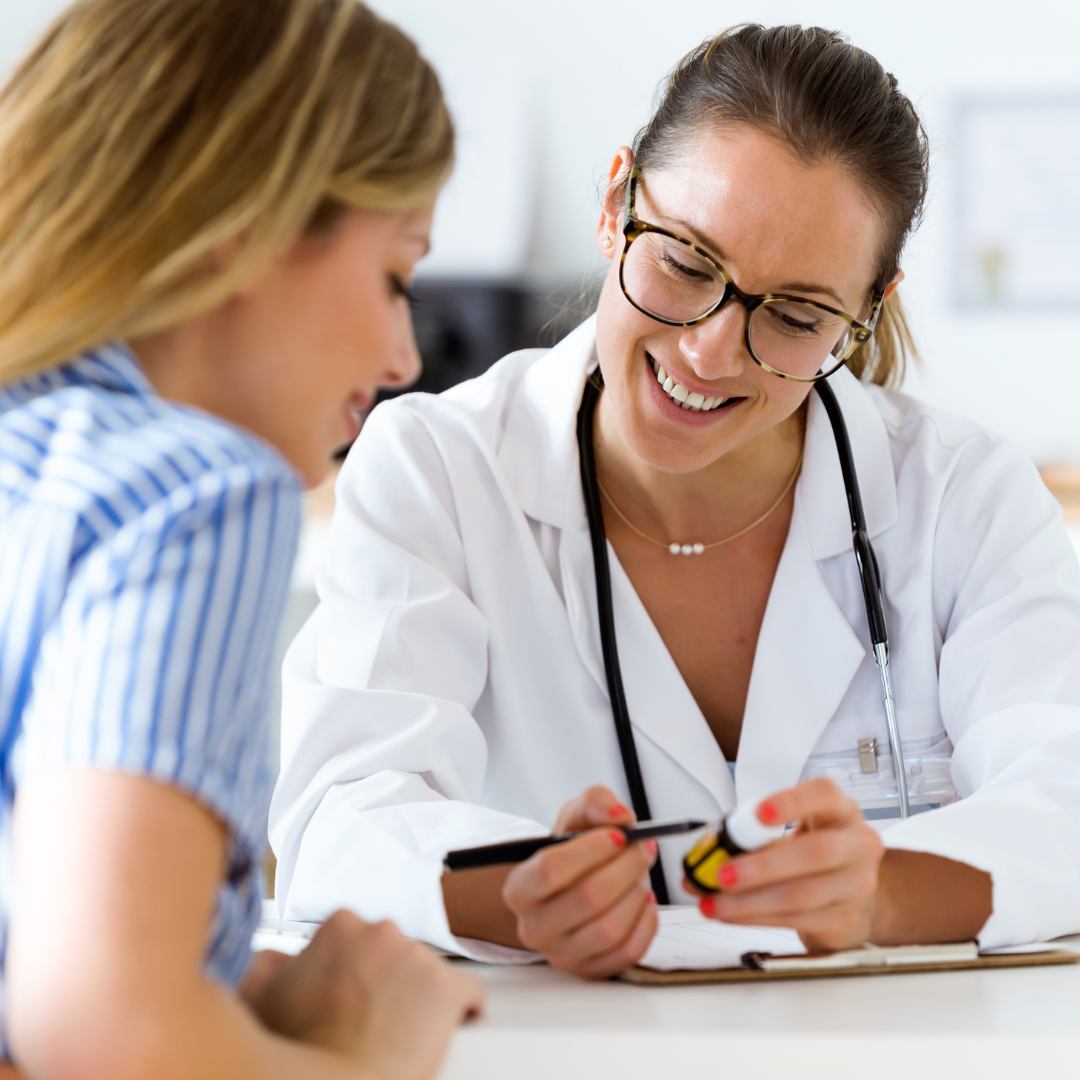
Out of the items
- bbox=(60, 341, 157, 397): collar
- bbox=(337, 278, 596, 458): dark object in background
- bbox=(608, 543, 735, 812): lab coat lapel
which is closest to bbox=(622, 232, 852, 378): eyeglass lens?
bbox=(608, 543, 735, 812): lab coat lapel

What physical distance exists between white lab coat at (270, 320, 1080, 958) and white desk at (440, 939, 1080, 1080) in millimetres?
419

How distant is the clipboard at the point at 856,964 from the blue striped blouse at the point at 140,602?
1.20 ft

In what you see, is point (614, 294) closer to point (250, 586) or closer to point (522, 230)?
point (250, 586)

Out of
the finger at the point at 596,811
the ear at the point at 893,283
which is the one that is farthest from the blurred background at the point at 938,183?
the finger at the point at 596,811

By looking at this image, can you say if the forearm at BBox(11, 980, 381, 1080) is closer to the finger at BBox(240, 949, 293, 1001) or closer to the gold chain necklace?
the finger at BBox(240, 949, 293, 1001)

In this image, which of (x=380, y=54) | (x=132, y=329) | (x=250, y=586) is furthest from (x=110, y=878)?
(x=380, y=54)

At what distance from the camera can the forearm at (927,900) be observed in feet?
3.13

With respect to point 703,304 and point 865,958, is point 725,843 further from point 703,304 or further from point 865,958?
point 703,304

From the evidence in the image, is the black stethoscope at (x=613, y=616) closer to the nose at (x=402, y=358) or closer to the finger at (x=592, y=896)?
the finger at (x=592, y=896)

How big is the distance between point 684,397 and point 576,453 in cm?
18

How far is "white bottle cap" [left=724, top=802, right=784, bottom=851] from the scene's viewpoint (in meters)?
0.79

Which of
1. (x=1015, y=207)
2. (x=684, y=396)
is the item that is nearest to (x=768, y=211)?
(x=684, y=396)

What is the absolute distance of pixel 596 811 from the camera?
0.87m

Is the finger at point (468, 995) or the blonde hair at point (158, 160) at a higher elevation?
the blonde hair at point (158, 160)
